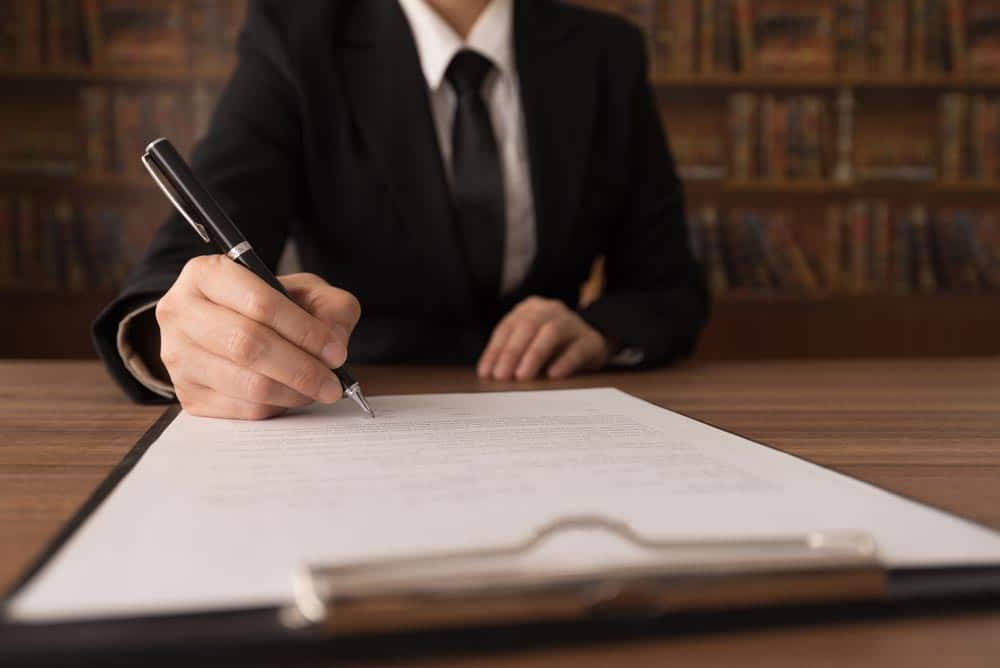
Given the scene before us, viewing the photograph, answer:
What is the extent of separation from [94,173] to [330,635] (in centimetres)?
240

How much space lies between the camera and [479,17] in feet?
3.98

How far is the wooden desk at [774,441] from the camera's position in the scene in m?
0.24

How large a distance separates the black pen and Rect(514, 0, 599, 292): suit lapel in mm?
555

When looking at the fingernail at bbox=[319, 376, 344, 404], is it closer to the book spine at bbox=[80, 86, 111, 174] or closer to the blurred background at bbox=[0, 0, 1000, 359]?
the blurred background at bbox=[0, 0, 1000, 359]

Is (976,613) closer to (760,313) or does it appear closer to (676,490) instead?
(676,490)

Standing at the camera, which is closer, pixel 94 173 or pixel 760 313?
pixel 94 173

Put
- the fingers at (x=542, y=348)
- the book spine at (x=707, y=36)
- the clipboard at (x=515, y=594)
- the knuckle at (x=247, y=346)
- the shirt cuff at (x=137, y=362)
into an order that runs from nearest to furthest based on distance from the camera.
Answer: the clipboard at (x=515, y=594), the knuckle at (x=247, y=346), the shirt cuff at (x=137, y=362), the fingers at (x=542, y=348), the book spine at (x=707, y=36)

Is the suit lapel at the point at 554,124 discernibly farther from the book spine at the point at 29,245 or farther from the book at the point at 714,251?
the book spine at the point at 29,245

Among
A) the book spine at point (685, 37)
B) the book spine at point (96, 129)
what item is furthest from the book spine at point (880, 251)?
the book spine at point (96, 129)

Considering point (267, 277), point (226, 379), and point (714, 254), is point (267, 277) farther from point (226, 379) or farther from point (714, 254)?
point (714, 254)

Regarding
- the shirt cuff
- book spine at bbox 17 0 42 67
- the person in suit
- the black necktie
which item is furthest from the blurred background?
the shirt cuff

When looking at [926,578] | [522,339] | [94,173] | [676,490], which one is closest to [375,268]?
[522,339]

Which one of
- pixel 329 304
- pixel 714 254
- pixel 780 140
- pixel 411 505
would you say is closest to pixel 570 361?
pixel 329 304

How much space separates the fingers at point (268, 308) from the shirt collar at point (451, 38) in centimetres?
59
